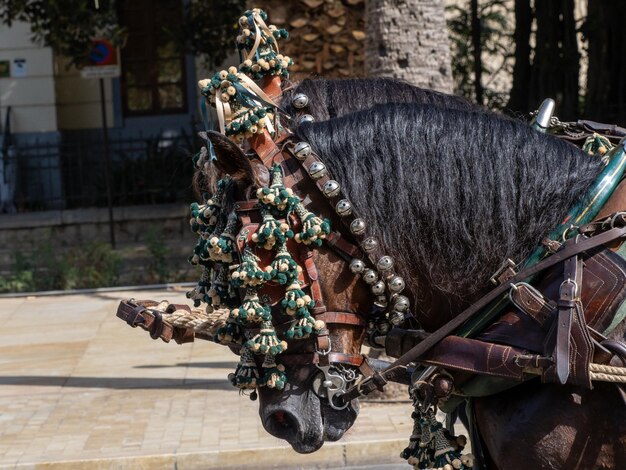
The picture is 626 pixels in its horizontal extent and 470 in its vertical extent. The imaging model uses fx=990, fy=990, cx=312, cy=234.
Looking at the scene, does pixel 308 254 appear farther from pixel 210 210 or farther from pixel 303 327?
pixel 210 210

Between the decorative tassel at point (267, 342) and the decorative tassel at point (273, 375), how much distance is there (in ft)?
0.17

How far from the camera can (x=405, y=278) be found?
2.49m

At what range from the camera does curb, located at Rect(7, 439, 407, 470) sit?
5.35 metres

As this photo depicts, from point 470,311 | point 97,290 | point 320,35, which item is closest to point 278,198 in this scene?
point 470,311

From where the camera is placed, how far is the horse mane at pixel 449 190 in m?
2.45

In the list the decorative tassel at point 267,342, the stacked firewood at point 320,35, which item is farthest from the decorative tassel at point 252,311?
the stacked firewood at point 320,35

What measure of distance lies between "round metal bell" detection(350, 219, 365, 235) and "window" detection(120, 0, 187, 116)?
13846 millimetres

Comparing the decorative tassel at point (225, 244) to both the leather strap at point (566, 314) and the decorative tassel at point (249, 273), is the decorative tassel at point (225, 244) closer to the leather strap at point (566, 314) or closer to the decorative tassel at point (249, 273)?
the decorative tassel at point (249, 273)

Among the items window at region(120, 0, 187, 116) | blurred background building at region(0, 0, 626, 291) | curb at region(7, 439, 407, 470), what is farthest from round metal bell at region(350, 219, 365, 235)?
window at region(120, 0, 187, 116)

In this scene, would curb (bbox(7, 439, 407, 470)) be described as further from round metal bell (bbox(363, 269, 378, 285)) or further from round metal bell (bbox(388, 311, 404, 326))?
round metal bell (bbox(363, 269, 378, 285))

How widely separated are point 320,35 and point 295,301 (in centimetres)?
799

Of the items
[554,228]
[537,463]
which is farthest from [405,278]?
[537,463]

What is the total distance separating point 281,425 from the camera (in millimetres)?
2531

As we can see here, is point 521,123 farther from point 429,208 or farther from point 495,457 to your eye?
point 495,457
